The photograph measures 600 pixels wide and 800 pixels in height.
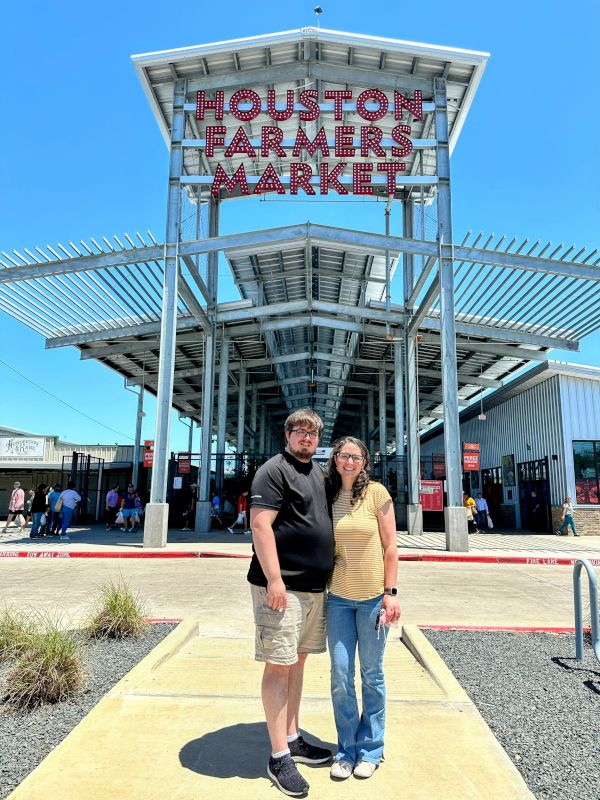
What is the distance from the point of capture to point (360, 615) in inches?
119

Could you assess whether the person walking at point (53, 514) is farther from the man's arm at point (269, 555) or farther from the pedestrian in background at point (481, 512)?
the man's arm at point (269, 555)

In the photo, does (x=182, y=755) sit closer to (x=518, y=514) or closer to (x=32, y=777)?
(x=32, y=777)

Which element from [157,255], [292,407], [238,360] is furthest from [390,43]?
[292,407]

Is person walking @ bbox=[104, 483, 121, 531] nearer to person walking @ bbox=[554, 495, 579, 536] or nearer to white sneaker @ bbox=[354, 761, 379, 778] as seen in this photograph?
person walking @ bbox=[554, 495, 579, 536]

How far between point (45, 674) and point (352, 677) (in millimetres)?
2185

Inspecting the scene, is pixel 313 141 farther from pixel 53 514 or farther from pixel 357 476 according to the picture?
pixel 357 476

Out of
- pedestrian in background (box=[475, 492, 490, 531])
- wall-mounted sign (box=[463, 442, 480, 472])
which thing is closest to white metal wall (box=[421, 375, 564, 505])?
pedestrian in background (box=[475, 492, 490, 531])

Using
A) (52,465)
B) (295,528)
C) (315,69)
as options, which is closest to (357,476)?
(295,528)

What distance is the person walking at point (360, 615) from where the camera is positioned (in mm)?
2947

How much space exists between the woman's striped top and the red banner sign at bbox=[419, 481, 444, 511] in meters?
17.4

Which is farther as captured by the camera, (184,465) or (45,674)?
(184,465)

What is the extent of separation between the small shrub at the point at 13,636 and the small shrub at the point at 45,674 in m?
0.20

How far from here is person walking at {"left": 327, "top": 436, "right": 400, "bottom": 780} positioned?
295 centimetres

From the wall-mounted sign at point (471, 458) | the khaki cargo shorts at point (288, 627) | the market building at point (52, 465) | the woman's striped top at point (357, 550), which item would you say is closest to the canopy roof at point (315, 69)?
the wall-mounted sign at point (471, 458)
